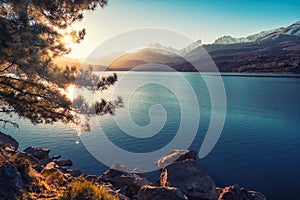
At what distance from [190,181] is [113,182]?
6.90 meters

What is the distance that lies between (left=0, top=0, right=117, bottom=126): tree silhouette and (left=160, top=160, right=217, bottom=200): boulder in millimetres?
8000

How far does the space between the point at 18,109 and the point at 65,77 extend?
174 inches

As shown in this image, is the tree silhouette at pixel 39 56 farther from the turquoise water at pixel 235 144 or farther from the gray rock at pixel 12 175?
the turquoise water at pixel 235 144

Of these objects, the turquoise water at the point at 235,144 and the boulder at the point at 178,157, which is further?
the boulder at the point at 178,157

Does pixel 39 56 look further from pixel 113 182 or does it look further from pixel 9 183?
pixel 113 182

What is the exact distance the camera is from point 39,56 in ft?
39.2

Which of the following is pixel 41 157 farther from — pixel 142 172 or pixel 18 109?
pixel 18 109

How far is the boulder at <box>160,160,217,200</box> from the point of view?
1767 centimetres

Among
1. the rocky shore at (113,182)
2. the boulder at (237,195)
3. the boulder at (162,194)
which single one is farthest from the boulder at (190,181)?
the boulder at (162,194)

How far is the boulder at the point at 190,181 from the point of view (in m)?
17.7

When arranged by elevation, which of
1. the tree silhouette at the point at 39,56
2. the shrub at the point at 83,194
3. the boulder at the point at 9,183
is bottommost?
the shrub at the point at 83,194

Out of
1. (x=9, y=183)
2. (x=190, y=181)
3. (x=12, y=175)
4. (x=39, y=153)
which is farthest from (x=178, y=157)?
(x=9, y=183)

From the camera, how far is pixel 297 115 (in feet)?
168

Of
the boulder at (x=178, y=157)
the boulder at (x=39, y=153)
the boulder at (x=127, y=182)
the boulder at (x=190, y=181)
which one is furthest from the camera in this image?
the boulder at (x=39, y=153)
